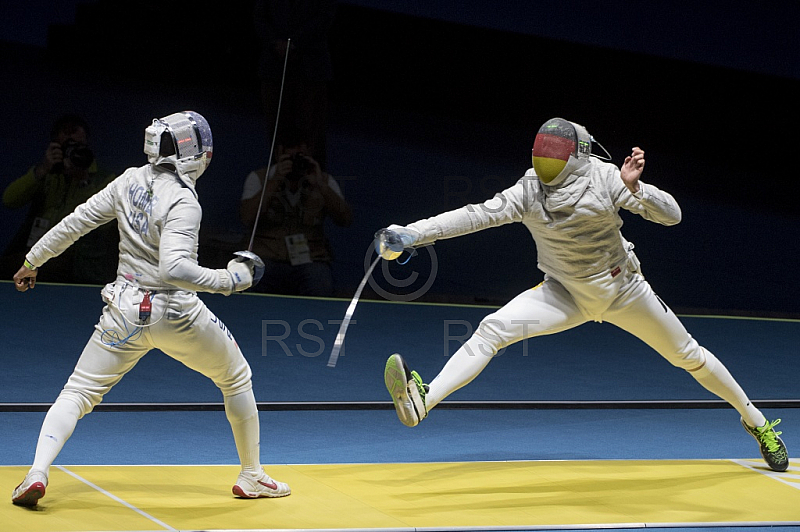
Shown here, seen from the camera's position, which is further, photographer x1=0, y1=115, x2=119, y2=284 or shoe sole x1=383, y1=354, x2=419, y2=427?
photographer x1=0, y1=115, x2=119, y2=284

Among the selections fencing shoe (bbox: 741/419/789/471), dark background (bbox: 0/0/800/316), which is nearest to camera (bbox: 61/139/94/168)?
dark background (bbox: 0/0/800/316)

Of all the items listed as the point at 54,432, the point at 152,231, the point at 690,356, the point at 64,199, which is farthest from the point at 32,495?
the point at 64,199

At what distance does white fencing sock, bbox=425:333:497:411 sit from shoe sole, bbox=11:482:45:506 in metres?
1.12

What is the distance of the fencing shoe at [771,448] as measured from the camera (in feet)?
12.4

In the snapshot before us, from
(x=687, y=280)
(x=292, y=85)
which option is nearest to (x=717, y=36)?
(x=687, y=280)

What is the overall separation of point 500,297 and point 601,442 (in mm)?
3264

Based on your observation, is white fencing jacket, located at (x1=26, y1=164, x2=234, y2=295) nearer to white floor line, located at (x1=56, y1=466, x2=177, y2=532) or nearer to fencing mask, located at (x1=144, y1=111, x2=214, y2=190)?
fencing mask, located at (x1=144, y1=111, x2=214, y2=190)

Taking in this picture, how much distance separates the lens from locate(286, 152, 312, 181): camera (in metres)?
7.26

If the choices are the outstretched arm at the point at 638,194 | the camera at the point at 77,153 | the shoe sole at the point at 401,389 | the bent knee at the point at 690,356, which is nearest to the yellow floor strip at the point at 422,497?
the shoe sole at the point at 401,389

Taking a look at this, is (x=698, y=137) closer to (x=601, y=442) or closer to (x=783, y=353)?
(x=783, y=353)

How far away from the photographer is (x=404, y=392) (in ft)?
10.7

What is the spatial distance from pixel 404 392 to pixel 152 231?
2.79 ft

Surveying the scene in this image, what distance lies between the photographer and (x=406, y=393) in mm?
3266

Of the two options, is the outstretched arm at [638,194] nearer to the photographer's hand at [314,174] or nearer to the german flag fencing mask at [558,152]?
the german flag fencing mask at [558,152]
